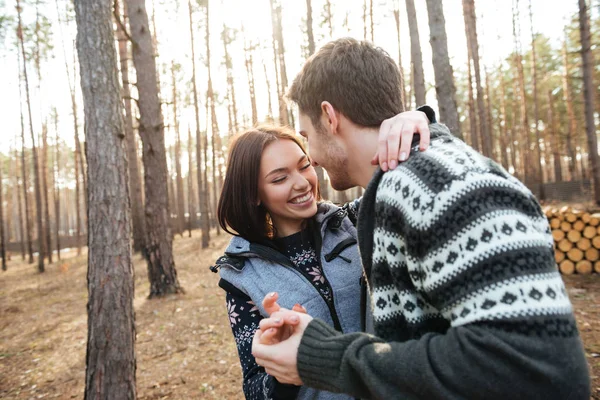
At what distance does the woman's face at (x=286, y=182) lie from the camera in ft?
6.08

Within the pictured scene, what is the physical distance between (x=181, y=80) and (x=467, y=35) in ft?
48.5

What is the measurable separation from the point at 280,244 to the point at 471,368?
4.09ft

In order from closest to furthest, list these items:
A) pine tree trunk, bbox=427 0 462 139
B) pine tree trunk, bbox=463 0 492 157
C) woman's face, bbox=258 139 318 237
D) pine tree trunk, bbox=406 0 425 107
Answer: woman's face, bbox=258 139 318 237 → pine tree trunk, bbox=427 0 462 139 → pine tree trunk, bbox=406 0 425 107 → pine tree trunk, bbox=463 0 492 157

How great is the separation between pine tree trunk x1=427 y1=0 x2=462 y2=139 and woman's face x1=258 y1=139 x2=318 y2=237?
5345 millimetres

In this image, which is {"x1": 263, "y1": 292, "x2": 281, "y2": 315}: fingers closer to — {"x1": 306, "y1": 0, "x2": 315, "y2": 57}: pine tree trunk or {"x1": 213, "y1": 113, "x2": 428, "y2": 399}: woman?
{"x1": 213, "y1": 113, "x2": 428, "y2": 399}: woman

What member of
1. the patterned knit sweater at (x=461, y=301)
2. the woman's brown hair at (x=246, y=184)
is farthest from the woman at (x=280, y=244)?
the patterned knit sweater at (x=461, y=301)

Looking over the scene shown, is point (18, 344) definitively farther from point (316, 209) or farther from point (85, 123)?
point (316, 209)

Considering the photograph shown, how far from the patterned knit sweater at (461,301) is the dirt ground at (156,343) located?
3351 millimetres

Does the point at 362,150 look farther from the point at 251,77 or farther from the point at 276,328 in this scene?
the point at 251,77

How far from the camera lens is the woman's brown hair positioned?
185cm

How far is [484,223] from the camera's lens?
2.73 ft

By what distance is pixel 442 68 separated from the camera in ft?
21.7

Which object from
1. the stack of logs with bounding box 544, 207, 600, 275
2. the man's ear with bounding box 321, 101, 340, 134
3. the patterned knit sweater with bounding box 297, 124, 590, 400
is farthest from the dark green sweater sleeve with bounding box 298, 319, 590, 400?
the stack of logs with bounding box 544, 207, 600, 275

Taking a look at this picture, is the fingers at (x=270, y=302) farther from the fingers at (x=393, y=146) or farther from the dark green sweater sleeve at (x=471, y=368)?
the fingers at (x=393, y=146)
